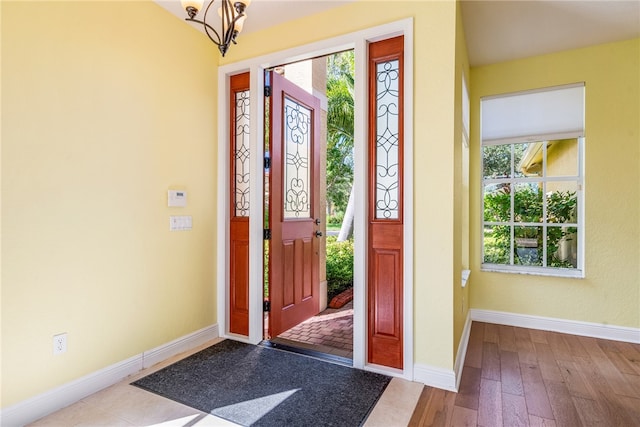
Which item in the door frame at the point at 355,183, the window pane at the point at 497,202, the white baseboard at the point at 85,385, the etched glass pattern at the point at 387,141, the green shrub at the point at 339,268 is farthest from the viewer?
the green shrub at the point at 339,268

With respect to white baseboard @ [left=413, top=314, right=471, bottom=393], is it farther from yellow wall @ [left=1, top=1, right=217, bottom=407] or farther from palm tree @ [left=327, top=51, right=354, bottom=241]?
palm tree @ [left=327, top=51, right=354, bottom=241]

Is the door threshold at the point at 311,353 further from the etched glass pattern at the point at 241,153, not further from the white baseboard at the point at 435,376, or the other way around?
the etched glass pattern at the point at 241,153

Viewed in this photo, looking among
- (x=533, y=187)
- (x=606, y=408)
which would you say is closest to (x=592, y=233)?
(x=533, y=187)

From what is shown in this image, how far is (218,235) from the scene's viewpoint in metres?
3.12

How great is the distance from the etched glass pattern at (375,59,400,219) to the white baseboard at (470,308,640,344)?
2.08m

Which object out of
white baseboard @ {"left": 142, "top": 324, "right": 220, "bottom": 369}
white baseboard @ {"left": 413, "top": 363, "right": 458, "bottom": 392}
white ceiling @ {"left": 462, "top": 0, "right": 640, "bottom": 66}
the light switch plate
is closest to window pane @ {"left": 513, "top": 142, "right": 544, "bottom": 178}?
white ceiling @ {"left": 462, "top": 0, "right": 640, "bottom": 66}

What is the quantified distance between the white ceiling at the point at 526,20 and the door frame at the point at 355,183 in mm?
282

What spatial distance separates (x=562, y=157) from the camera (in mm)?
3441

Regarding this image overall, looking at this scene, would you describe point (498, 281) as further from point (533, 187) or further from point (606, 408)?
point (606, 408)

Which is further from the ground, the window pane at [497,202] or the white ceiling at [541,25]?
the white ceiling at [541,25]

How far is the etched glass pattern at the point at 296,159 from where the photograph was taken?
10.8 feet

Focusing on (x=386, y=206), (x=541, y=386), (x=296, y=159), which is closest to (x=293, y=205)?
(x=296, y=159)

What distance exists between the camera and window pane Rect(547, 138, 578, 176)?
338 cm

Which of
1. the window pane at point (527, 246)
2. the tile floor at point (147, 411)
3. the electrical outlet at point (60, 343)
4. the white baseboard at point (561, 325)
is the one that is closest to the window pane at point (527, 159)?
the window pane at point (527, 246)
